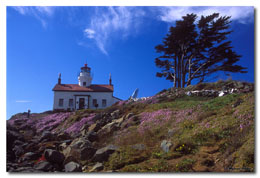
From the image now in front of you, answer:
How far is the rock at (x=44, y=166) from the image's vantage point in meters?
5.32

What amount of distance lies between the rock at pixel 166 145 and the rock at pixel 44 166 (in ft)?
9.23

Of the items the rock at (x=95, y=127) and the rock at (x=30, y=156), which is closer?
the rock at (x=30, y=156)

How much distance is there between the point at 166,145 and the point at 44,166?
119 inches

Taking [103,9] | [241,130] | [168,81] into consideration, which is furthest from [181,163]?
[103,9]

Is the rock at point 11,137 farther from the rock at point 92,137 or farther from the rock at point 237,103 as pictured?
the rock at point 237,103

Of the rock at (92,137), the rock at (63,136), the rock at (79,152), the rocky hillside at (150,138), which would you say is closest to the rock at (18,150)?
the rocky hillside at (150,138)

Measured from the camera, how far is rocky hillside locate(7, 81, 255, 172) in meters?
4.80

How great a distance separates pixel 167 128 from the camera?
6.38 meters

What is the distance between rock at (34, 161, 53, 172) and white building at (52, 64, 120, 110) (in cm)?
183

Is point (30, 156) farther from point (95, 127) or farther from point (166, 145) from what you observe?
point (166, 145)

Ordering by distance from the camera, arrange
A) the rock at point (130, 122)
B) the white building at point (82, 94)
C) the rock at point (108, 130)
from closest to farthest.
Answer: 1. the white building at point (82, 94)
2. the rock at point (108, 130)
3. the rock at point (130, 122)

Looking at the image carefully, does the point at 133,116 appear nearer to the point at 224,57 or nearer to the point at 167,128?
the point at 167,128

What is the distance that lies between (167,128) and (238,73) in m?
2.67
